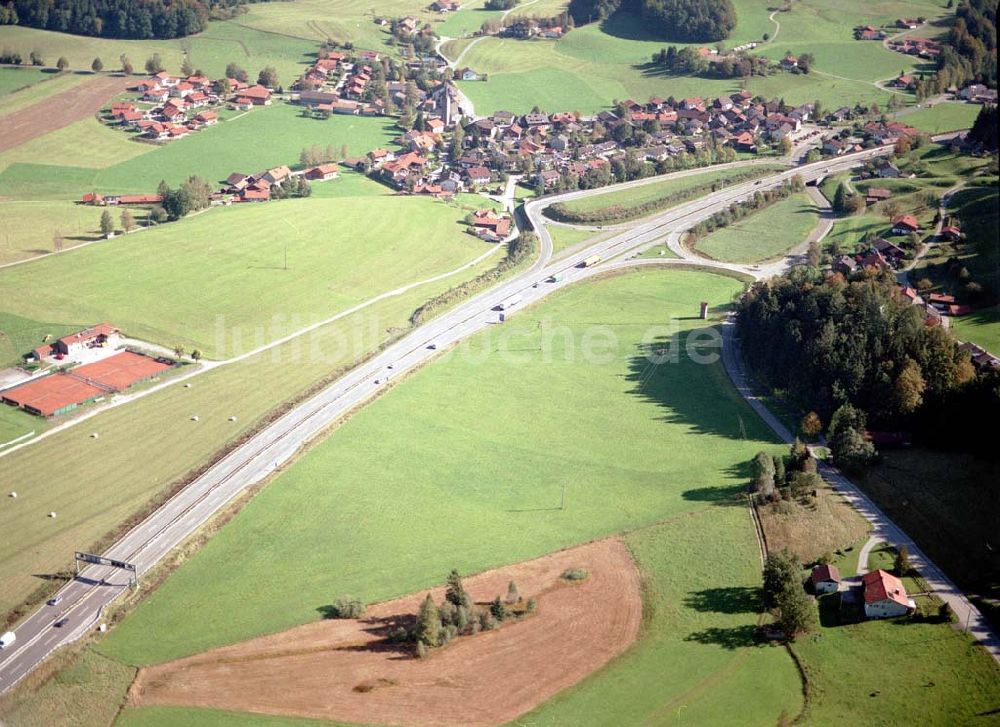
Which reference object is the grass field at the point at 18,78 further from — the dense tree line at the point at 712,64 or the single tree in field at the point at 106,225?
the dense tree line at the point at 712,64

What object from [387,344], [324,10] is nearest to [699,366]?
[387,344]

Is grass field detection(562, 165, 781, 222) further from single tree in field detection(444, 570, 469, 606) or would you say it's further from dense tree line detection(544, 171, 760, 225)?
single tree in field detection(444, 570, 469, 606)

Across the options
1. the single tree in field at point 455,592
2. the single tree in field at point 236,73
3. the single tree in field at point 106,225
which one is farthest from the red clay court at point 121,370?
the single tree in field at point 236,73

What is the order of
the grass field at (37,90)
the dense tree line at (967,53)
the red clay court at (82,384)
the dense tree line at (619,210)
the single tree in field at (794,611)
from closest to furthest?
the single tree in field at (794,611)
the red clay court at (82,384)
the dense tree line at (619,210)
the grass field at (37,90)
the dense tree line at (967,53)

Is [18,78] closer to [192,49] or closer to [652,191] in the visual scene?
[192,49]

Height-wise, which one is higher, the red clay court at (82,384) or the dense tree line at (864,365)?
the dense tree line at (864,365)

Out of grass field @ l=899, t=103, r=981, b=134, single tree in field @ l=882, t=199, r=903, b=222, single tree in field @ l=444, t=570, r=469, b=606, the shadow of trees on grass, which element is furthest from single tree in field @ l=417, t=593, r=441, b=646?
grass field @ l=899, t=103, r=981, b=134
